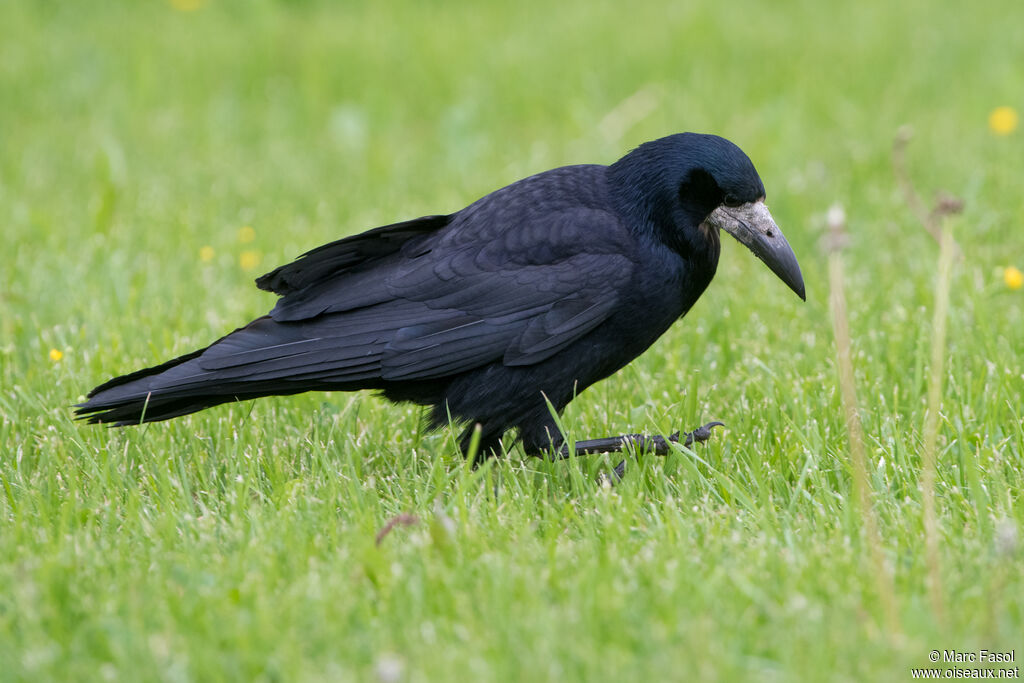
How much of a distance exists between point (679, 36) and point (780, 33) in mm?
754

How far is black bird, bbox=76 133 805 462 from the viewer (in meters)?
3.30

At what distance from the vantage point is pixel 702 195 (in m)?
3.45

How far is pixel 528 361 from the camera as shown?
10.9ft

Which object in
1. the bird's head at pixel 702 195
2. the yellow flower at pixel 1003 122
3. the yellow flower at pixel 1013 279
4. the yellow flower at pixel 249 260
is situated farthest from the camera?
the yellow flower at pixel 1003 122

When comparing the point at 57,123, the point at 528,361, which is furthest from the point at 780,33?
the point at 528,361

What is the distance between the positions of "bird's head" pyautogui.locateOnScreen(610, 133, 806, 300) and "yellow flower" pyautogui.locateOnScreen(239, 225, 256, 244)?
2.55m

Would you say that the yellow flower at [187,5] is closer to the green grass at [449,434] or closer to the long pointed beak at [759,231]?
the green grass at [449,434]

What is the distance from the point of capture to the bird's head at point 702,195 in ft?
11.2

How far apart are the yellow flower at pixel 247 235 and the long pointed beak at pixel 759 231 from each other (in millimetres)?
2748

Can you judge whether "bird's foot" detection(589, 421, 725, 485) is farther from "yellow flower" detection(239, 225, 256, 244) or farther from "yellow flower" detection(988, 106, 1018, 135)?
"yellow flower" detection(988, 106, 1018, 135)

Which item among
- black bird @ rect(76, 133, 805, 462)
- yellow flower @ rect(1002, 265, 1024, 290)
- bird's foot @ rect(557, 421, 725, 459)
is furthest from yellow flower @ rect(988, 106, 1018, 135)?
bird's foot @ rect(557, 421, 725, 459)

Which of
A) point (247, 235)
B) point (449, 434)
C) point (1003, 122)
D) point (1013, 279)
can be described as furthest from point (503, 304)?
point (1003, 122)

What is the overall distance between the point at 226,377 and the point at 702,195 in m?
1.49

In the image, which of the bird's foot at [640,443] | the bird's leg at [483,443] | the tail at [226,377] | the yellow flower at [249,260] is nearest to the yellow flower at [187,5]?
the yellow flower at [249,260]
